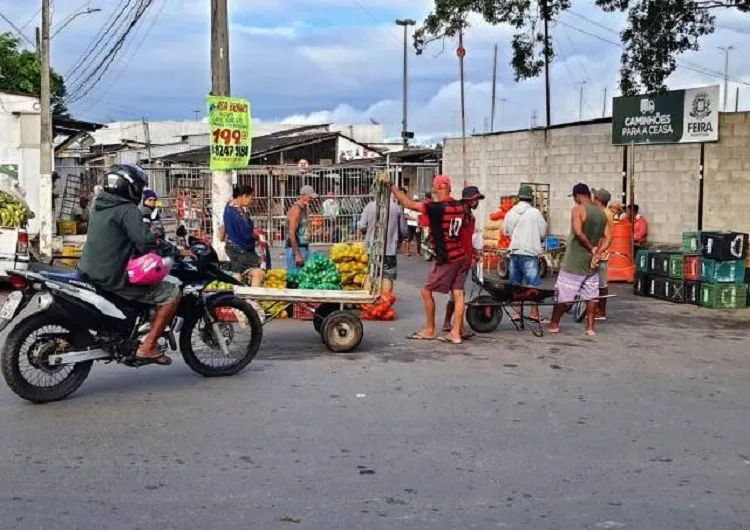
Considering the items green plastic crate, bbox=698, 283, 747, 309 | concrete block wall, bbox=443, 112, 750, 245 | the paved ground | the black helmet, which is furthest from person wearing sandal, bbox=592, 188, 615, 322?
the black helmet

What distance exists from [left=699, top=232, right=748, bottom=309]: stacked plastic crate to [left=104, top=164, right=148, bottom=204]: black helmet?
29.9 feet

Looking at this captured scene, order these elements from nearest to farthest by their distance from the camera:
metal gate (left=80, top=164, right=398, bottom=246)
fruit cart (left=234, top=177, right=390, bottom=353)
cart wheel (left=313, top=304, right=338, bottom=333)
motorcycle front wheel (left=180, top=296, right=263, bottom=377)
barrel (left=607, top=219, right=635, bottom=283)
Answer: motorcycle front wheel (left=180, top=296, right=263, bottom=377) < fruit cart (left=234, top=177, right=390, bottom=353) < cart wheel (left=313, top=304, right=338, bottom=333) < barrel (left=607, top=219, right=635, bottom=283) < metal gate (left=80, top=164, right=398, bottom=246)

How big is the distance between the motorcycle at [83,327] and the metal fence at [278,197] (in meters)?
14.0

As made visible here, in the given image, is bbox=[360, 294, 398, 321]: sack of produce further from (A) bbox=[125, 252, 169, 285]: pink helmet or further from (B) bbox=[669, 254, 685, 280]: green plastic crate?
(B) bbox=[669, 254, 685, 280]: green plastic crate

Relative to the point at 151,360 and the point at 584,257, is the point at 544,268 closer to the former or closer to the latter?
the point at 584,257

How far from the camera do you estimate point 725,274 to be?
13.0m

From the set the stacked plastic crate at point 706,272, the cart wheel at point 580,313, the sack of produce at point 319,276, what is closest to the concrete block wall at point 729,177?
the stacked plastic crate at point 706,272

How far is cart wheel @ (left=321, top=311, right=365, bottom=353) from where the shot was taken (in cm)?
906

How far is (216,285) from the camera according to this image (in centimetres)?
912

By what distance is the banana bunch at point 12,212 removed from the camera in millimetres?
13984

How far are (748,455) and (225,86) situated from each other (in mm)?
10190

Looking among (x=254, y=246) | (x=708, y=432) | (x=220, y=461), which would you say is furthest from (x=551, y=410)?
(x=254, y=246)

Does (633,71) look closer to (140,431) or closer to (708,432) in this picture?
(708,432)

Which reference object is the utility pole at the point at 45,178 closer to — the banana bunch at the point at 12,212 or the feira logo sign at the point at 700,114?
the banana bunch at the point at 12,212
